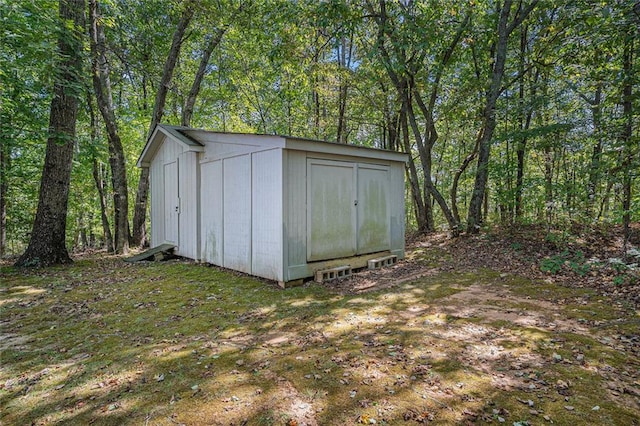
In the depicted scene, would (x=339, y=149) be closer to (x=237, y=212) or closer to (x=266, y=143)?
(x=266, y=143)

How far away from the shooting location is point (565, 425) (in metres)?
2.07

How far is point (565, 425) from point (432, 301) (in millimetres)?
2574

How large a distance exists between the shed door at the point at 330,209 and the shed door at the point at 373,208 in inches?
9.2

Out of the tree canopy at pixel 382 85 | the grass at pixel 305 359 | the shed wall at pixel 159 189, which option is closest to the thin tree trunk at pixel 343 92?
the tree canopy at pixel 382 85

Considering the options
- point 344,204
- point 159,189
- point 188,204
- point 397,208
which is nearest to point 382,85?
point 397,208

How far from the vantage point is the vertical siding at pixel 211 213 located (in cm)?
695

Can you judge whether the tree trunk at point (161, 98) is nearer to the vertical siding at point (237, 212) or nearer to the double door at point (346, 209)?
the vertical siding at point (237, 212)

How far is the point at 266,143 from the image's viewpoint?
5605 mm

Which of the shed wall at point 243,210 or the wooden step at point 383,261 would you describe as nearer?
the shed wall at point 243,210

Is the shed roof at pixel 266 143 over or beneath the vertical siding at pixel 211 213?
over

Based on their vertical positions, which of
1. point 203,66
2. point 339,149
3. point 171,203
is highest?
point 203,66

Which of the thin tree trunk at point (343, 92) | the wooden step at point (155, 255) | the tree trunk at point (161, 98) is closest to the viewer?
the wooden step at point (155, 255)

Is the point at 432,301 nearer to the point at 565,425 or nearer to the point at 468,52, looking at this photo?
the point at 565,425

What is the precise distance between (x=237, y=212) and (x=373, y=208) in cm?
280
